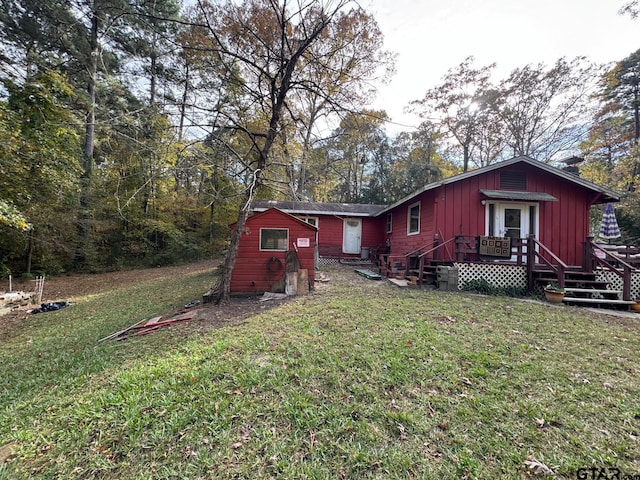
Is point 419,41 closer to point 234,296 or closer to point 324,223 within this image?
point 234,296

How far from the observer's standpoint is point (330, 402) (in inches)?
96.7

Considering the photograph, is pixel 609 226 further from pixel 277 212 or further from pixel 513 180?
pixel 277 212

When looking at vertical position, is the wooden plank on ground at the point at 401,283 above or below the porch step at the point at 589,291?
below

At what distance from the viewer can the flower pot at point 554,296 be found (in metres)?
5.98

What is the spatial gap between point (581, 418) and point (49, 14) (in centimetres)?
2048

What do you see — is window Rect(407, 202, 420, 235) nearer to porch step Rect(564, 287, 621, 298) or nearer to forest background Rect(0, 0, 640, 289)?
forest background Rect(0, 0, 640, 289)

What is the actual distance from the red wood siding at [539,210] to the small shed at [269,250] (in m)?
4.48

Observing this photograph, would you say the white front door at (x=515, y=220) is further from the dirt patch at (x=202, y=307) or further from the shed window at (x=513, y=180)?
the dirt patch at (x=202, y=307)

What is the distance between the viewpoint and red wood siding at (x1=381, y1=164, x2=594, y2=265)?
27.5 feet

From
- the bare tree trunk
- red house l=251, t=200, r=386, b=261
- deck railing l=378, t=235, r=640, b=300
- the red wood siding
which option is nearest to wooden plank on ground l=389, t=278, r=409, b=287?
deck railing l=378, t=235, r=640, b=300

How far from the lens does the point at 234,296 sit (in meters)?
6.91

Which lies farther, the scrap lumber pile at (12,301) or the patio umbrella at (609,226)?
the patio umbrella at (609,226)

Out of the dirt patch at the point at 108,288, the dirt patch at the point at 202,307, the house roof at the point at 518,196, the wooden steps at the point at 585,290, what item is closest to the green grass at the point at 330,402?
the dirt patch at the point at 202,307

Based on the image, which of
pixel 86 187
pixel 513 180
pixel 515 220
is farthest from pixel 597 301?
pixel 86 187
